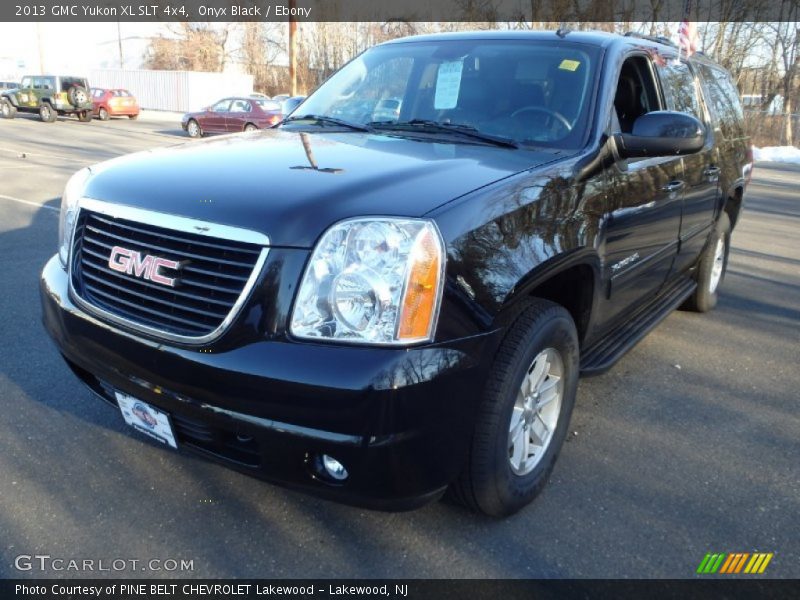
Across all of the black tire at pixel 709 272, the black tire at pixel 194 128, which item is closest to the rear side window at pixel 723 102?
the black tire at pixel 709 272

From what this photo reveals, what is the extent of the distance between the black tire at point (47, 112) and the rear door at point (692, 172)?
96.0 ft

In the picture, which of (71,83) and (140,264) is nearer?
(140,264)

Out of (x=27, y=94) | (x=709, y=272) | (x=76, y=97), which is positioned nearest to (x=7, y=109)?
(x=27, y=94)

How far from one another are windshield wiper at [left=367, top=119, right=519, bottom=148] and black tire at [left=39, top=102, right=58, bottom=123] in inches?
1144

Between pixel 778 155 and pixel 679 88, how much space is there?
18.9m

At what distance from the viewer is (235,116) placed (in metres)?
21.4

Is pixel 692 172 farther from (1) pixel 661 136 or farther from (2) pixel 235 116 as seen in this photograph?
(2) pixel 235 116

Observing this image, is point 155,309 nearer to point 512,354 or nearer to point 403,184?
point 403,184

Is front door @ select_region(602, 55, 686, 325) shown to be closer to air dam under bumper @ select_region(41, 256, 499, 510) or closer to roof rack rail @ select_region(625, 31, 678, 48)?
roof rack rail @ select_region(625, 31, 678, 48)

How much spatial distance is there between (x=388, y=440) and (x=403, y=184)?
2.85 ft

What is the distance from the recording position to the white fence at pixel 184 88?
38719 mm

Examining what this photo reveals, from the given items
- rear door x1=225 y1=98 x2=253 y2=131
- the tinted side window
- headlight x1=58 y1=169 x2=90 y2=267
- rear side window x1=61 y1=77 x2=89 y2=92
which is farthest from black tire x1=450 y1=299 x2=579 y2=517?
rear side window x1=61 y1=77 x2=89 y2=92

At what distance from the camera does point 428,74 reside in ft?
11.8

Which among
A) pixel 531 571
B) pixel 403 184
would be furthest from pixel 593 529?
pixel 403 184
